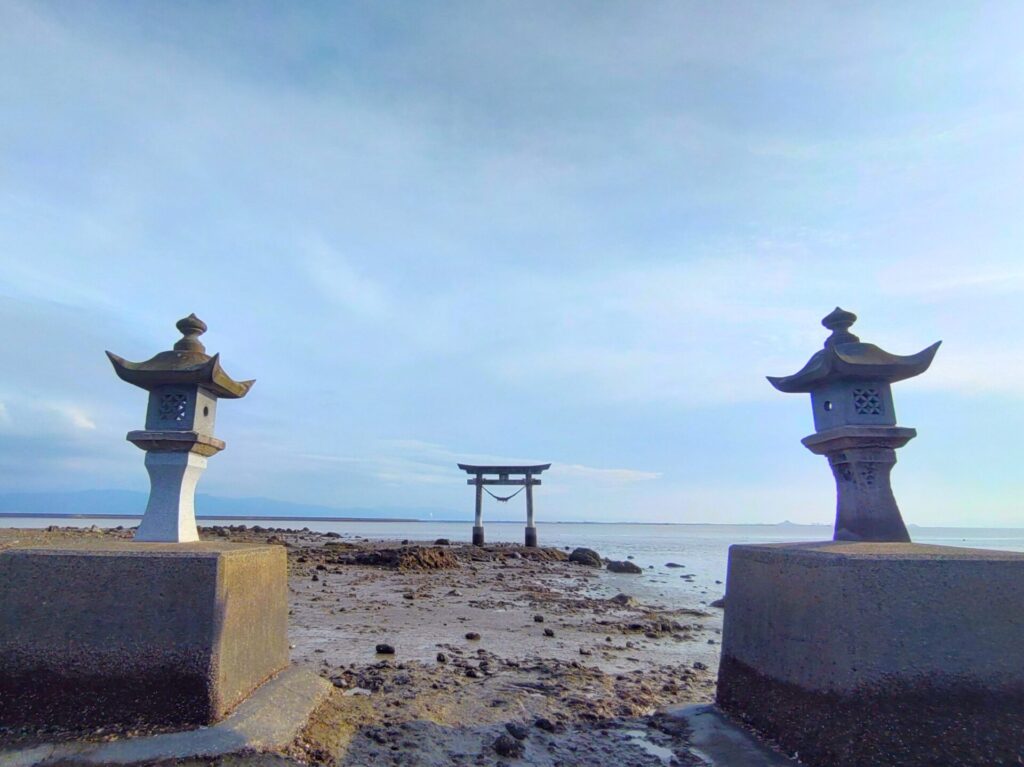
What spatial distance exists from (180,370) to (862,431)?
21.9 feet

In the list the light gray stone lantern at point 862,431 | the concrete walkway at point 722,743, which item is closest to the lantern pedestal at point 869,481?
the light gray stone lantern at point 862,431

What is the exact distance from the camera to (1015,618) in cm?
386

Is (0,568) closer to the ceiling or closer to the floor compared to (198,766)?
closer to the ceiling

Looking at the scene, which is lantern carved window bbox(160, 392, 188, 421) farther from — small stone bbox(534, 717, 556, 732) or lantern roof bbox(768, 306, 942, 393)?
lantern roof bbox(768, 306, 942, 393)

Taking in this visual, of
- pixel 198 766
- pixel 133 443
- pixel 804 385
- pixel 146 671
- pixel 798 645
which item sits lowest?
pixel 198 766

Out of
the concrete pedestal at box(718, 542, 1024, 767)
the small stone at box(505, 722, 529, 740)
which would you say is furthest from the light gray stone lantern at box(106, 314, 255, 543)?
the concrete pedestal at box(718, 542, 1024, 767)

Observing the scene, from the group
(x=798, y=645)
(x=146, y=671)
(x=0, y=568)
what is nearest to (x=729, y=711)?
(x=798, y=645)

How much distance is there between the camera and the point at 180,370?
6.03 m

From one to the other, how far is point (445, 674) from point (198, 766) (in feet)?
10.6

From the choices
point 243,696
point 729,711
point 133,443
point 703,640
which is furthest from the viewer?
point 703,640

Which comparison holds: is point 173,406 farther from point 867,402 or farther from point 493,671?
point 867,402

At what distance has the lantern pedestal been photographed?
18.6 ft

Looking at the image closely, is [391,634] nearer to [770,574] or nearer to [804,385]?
[770,574]

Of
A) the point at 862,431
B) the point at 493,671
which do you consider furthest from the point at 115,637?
the point at 862,431
